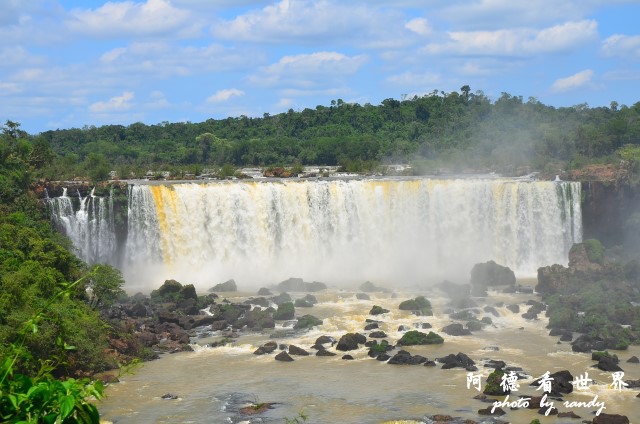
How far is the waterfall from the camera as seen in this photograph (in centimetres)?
3603

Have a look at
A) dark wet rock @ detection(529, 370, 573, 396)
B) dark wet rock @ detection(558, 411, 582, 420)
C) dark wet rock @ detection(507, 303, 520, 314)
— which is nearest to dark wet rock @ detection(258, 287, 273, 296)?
dark wet rock @ detection(507, 303, 520, 314)

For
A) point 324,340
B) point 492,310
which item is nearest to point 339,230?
point 492,310

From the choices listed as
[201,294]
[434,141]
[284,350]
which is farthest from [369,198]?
[434,141]

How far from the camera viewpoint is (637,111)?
196 feet

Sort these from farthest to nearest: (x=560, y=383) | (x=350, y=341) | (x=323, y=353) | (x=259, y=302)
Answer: (x=259, y=302) < (x=350, y=341) < (x=323, y=353) < (x=560, y=383)

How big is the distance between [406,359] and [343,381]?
2.22 metres

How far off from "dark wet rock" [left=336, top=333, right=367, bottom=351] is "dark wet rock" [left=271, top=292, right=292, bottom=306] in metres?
5.74

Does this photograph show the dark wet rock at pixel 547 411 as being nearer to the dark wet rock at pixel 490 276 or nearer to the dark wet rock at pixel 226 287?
the dark wet rock at pixel 490 276

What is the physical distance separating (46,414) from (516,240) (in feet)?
119

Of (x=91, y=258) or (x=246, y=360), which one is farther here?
(x=91, y=258)

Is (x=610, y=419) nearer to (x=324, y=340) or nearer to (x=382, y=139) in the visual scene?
(x=324, y=340)

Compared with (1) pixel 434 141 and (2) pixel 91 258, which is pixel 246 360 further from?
(1) pixel 434 141

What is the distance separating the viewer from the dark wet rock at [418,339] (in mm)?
24625

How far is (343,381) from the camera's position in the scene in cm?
2119
